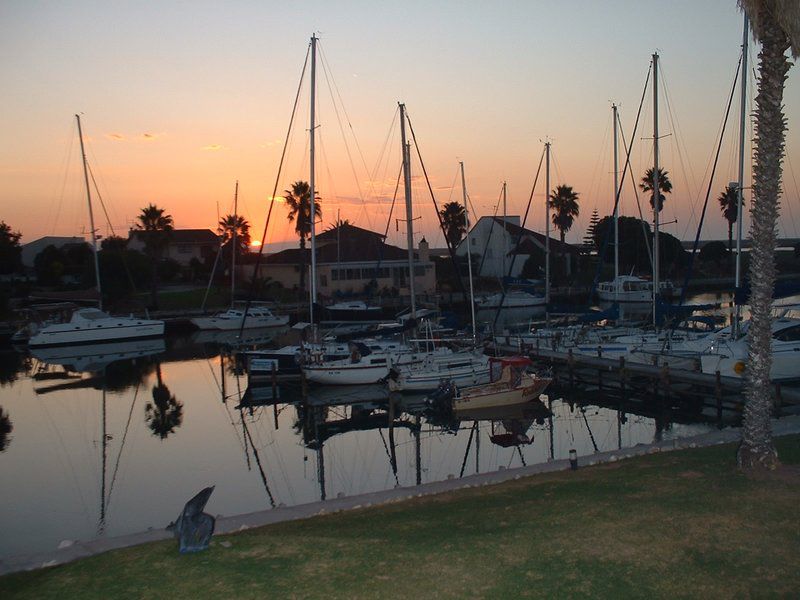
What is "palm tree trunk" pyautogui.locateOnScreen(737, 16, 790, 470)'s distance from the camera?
40.4 feet

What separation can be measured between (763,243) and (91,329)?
175 ft

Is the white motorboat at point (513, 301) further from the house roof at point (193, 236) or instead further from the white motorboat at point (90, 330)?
the house roof at point (193, 236)

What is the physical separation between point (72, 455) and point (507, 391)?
54.3ft

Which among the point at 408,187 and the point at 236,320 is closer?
the point at 408,187

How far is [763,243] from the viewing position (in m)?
12.7

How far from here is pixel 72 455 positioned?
25.7 meters

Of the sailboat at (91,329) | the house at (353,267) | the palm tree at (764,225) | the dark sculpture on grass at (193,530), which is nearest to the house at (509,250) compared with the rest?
the house at (353,267)

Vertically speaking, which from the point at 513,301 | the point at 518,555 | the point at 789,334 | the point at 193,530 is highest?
the point at 789,334

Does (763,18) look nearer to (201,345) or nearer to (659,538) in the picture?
(659,538)

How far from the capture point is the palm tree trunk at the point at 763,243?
12.3 m

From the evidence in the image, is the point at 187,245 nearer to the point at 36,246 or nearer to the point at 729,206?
the point at 36,246

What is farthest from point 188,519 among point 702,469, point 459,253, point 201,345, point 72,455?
point 459,253

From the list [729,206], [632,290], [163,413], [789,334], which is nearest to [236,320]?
[163,413]

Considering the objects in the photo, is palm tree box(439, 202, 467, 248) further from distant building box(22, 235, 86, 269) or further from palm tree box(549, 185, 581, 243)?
distant building box(22, 235, 86, 269)
